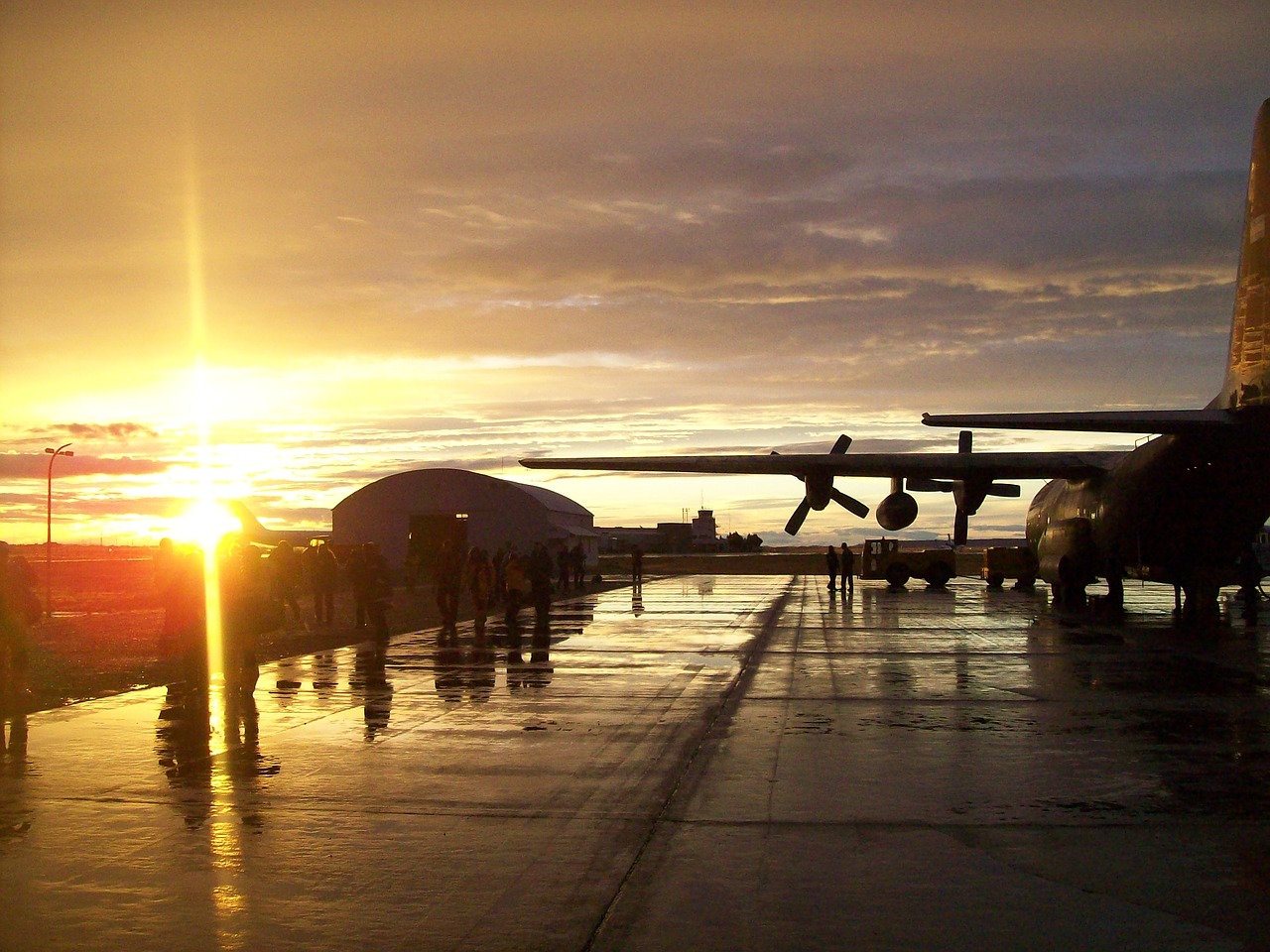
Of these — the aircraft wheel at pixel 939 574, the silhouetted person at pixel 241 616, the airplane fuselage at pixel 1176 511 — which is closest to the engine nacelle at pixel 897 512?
the airplane fuselage at pixel 1176 511

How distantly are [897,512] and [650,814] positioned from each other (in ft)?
89.9

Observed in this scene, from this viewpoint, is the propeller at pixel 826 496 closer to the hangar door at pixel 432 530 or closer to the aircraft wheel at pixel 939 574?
the aircraft wheel at pixel 939 574

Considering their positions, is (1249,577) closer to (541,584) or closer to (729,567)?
(541,584)

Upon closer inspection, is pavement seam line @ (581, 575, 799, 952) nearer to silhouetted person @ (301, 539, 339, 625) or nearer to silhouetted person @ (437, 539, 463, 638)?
silhouetted person @ (437, 539, 463, 638)

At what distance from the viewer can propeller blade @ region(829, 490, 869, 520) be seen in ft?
112

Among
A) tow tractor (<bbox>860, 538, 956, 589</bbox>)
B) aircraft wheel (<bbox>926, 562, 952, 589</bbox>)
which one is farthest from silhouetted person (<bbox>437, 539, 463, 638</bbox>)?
aircraft wheel (<bbox>926, 562, 952, 589</bbox>)

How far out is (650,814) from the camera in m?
7.46

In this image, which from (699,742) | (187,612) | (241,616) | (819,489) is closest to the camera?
(699,742)

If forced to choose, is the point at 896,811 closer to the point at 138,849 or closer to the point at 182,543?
the point at 138,849

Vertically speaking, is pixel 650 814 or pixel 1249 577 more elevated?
pixel 1249 577

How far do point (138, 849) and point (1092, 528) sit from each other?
25710mm

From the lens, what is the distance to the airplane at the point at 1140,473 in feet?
68.6

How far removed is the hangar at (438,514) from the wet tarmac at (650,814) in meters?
47.3

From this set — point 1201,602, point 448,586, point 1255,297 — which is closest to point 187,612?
→ point 448,586
